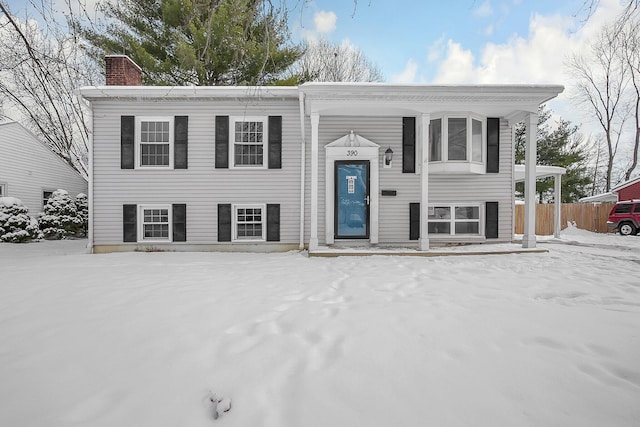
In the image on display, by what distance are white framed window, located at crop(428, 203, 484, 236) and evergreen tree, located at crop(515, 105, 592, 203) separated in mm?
13166

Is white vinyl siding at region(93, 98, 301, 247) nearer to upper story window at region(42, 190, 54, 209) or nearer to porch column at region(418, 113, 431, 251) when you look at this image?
porch column at region(418, 113, 431, 251)

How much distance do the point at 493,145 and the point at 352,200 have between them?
13.2 feet

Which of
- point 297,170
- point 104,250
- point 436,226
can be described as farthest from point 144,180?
point 436,226

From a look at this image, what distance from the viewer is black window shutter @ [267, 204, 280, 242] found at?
25.4 feet

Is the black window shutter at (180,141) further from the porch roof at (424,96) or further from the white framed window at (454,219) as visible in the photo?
the white framed window at (454,219)

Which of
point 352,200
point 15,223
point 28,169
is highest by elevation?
point 28,169

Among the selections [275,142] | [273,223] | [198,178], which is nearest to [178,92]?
[198,178]

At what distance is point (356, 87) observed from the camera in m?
6.45

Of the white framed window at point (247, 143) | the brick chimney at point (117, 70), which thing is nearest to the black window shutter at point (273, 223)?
the white framed window at point (247, 143)

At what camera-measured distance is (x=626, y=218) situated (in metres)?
12.3

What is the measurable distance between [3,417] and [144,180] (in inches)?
281

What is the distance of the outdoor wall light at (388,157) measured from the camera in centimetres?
757

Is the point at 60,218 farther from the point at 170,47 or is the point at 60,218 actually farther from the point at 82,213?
the point at 170,47

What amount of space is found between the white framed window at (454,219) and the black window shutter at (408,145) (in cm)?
127
